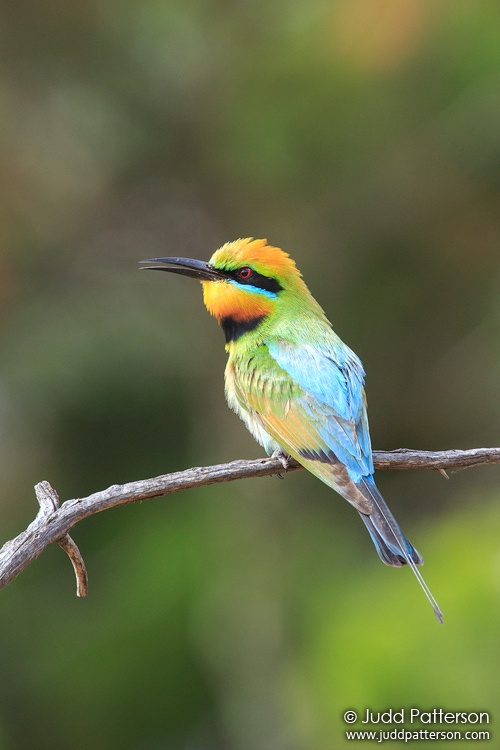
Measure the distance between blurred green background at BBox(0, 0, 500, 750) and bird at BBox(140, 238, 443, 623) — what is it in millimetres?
1185

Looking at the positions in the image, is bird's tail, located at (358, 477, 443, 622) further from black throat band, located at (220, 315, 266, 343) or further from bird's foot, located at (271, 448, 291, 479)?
black throat band, located at (220, 315, 266, 343)

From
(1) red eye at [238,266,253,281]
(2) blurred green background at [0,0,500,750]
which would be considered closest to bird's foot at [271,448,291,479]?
(1) red eye at [238,266,253,281]

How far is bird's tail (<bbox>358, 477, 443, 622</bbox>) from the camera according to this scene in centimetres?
215

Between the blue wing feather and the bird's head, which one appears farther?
the bird's head

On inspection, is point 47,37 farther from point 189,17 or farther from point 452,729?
point 452,729

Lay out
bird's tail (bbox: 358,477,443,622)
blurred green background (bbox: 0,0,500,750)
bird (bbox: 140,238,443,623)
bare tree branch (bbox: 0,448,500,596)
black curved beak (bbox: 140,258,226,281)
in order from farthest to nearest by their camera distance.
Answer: blurred green background (bbox: 0,0,500,750), black curved beak (bbox: 140,258,226,281), bird (bbox: 140,238,443,623), bird's tail (bbox: 358,477,443,622), bare tree branch (bbox: 0,448,500,596)

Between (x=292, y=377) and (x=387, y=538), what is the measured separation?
1.83 feet

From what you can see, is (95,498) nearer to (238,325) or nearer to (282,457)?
(282,457)

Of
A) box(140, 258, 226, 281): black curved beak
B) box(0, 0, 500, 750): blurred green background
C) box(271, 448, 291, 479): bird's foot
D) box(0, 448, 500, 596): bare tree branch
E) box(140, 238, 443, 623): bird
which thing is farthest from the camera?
box(0, 0, 500, 750): blurred green background

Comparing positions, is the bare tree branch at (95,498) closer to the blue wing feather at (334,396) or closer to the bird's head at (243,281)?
the blue wing feather at (334,396)

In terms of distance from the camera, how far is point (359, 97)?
4.88 m

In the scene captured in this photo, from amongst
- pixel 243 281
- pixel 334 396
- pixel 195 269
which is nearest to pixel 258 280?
pixel 243 281

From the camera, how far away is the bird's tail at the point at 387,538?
2152 millimetres

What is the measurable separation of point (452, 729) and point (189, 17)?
12.4 ft
